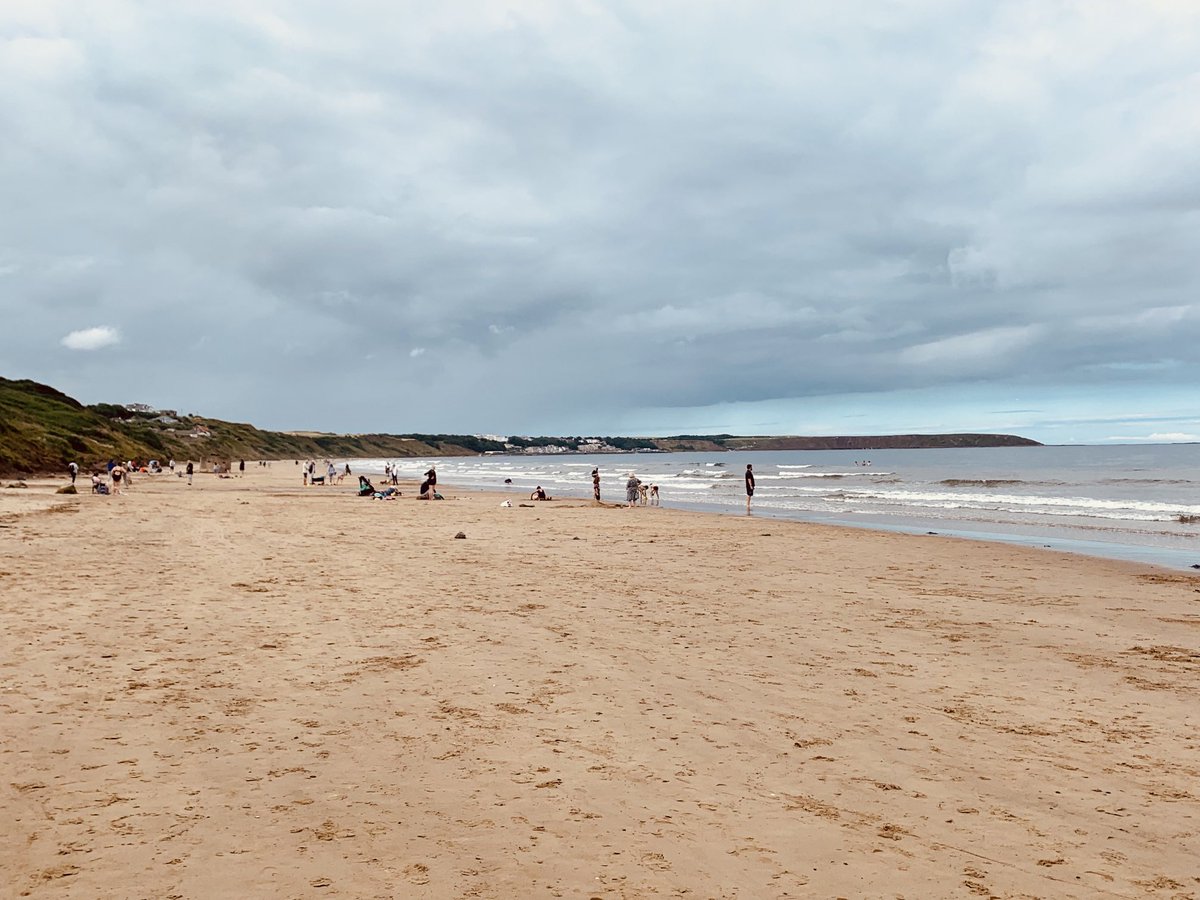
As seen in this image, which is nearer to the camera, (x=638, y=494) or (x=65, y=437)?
(x=638, y=494)

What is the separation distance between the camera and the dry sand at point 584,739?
4.14 m

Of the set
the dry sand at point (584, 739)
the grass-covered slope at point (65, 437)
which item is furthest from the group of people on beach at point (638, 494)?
the grass-covered slope at point (65, 437)

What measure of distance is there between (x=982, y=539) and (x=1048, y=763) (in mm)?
19600

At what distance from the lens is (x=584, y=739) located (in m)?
6.03

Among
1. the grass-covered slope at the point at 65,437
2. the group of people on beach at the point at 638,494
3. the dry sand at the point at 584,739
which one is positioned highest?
the grass-covered slope at the point at 65,437

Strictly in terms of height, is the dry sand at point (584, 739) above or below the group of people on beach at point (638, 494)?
below

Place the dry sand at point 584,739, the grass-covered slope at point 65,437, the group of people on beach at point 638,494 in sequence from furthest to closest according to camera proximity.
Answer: the grass-covered slope at point 65,437 < the group of people on beach at point 638,494 < the dry sand at point 584,739

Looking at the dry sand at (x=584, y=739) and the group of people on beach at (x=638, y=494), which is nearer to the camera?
the dry sand at (x=584, y=739)

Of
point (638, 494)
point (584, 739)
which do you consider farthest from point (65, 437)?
point (584, 739)

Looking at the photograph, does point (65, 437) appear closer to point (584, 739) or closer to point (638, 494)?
point (638, 494)

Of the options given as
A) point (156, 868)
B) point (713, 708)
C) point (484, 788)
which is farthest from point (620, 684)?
point (156, 868)

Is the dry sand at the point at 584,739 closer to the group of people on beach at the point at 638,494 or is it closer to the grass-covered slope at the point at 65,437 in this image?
the group of people on beach at the point at 638,494

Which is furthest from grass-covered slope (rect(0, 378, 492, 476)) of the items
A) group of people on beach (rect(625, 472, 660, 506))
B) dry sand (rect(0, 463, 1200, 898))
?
dry sand (rect(0, 463, 1200, 898))

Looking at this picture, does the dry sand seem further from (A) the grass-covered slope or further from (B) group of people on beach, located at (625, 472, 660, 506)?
(A) the grass-covered slope
